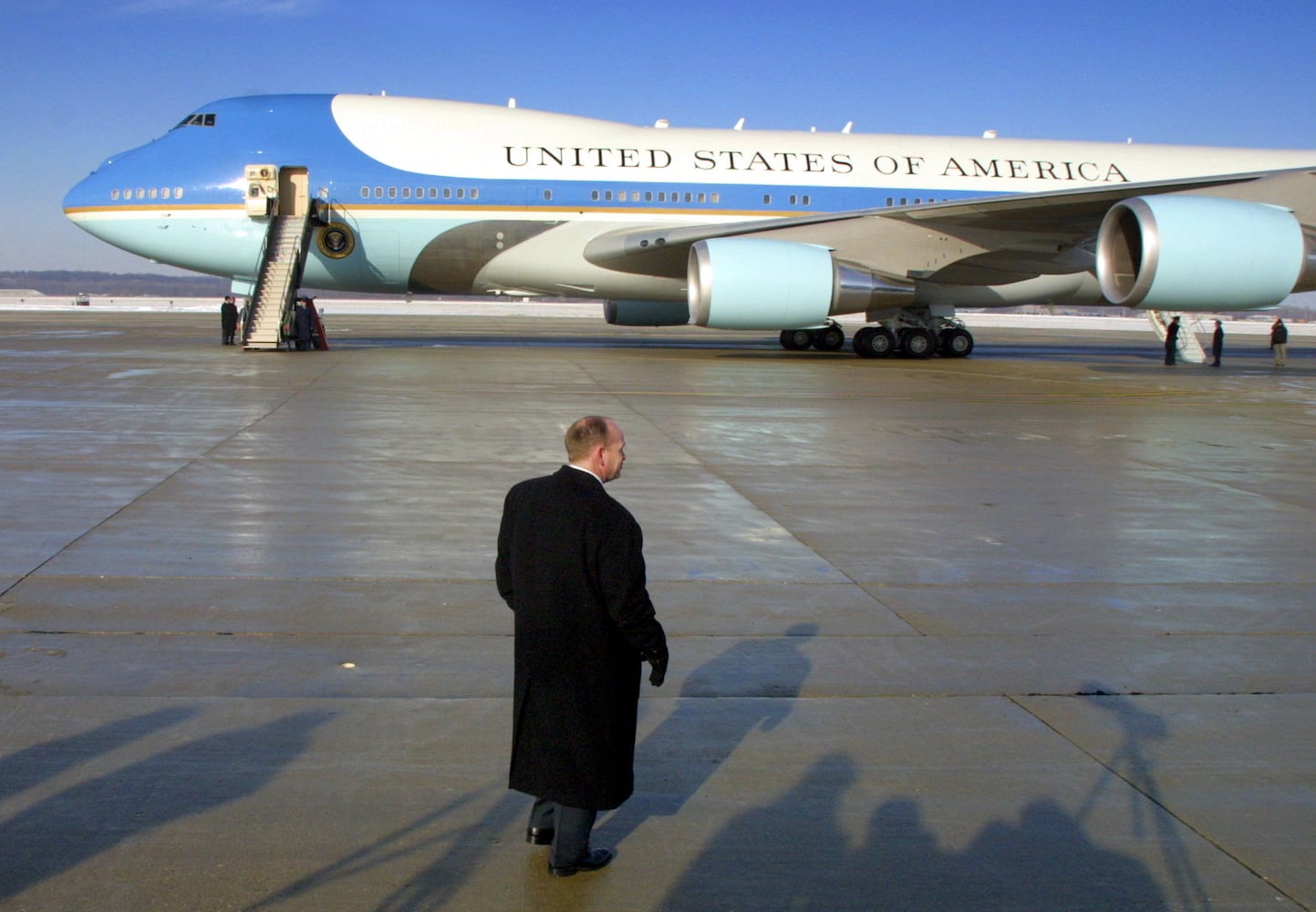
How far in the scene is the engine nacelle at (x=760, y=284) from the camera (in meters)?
17.8

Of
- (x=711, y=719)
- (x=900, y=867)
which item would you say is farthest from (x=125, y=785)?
(x=900, y=867)

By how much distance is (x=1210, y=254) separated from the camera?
1585 centimetres

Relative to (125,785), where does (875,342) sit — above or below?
above

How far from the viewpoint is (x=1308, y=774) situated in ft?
11.8

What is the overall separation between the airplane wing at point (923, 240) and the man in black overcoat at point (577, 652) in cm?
1624

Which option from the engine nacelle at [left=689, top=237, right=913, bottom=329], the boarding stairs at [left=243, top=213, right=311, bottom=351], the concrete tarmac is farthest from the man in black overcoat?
the boarding stairs at [left=243, top=213, right=311, bottom=351]

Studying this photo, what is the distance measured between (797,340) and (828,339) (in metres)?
0.61

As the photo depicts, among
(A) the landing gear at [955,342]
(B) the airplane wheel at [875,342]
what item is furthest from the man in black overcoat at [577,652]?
(A) the landing gear at [955,342]

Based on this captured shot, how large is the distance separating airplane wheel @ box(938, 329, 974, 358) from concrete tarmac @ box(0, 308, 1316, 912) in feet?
36.8

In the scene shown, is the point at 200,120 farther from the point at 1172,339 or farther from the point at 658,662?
the point at 658,662

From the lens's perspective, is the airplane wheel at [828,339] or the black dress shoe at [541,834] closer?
the black dress shoe at [541,834]

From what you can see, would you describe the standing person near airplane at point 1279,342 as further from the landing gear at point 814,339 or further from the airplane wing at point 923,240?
the landing gear at point 814,339

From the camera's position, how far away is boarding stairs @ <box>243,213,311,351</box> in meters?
19.4

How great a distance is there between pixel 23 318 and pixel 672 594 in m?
37.1
